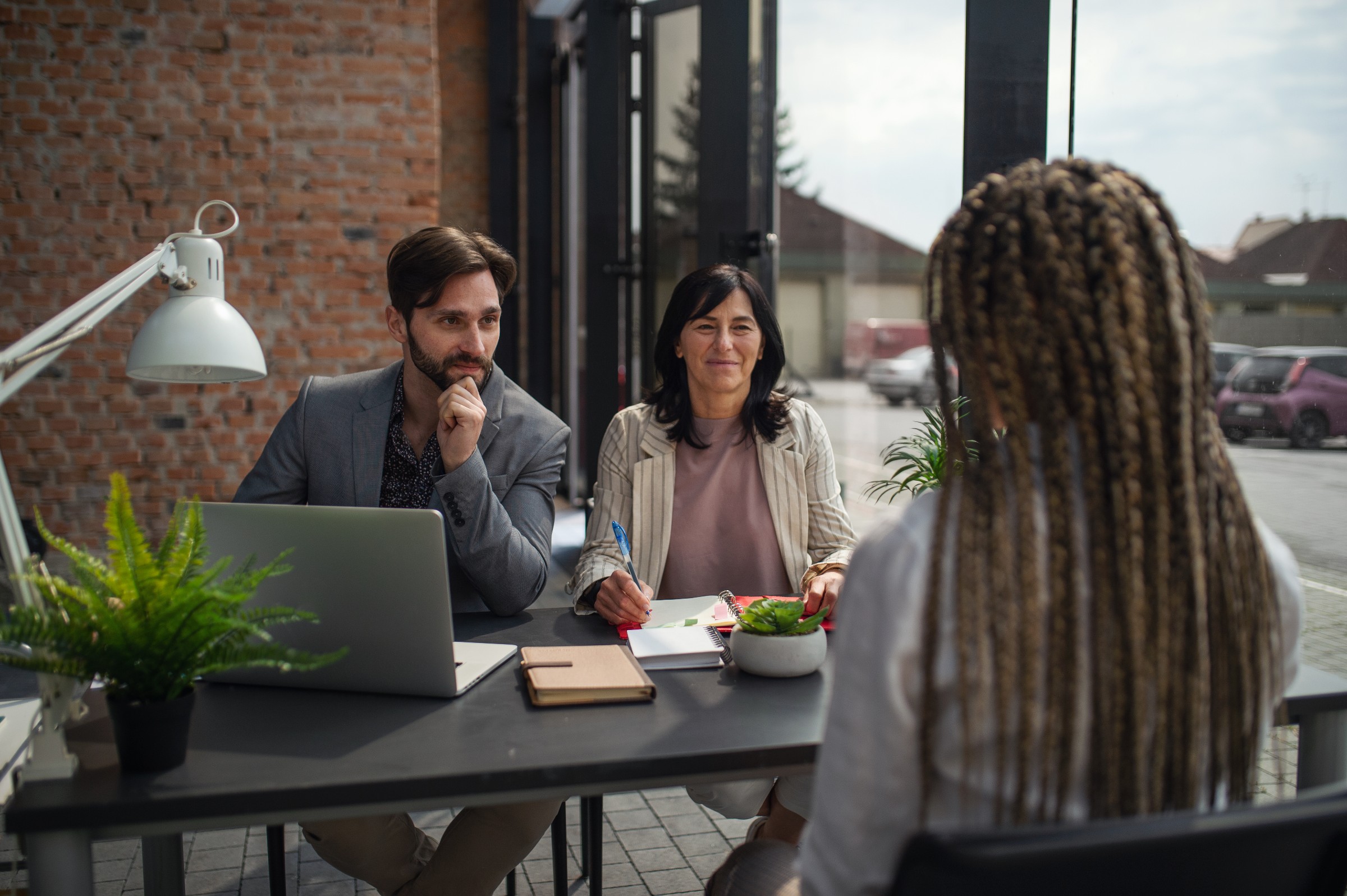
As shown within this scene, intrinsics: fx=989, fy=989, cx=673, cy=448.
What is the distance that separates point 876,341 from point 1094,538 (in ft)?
7.83

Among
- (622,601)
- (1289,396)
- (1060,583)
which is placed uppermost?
(1289,396)

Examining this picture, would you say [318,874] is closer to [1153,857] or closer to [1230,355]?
[1153,857]

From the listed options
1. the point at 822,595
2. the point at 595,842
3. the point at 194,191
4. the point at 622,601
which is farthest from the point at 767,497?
the point at 194,191

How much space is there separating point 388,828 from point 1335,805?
1.46 metres

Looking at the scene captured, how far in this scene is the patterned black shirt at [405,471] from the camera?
2115 mm

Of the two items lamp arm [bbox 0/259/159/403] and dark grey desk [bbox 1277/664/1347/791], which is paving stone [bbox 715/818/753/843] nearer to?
dark grey desk [bbox 1277/664/1347/791]

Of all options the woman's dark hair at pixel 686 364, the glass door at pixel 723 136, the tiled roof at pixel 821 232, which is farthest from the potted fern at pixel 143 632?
the glass door at pixel 723 136

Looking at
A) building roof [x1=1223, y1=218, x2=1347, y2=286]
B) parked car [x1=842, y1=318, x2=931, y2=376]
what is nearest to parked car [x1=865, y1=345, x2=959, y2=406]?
parked car [x1=842, y1=318, x2=931, y2=376]

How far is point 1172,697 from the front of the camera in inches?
33.8

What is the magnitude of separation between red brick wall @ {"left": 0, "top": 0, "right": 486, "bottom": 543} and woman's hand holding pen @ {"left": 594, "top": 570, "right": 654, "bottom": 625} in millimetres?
2762

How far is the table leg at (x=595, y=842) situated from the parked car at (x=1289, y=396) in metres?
1.20

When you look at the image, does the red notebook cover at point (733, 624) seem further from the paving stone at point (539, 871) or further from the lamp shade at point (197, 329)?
the paving stone at point (539, 871)

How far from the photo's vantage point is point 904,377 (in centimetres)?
305

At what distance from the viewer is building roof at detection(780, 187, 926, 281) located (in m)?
2.98
